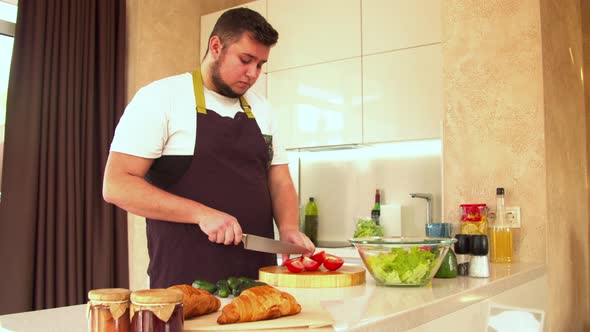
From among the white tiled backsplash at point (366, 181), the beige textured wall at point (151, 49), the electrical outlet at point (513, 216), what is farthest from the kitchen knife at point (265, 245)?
the beige textured wall at point (151, 49)

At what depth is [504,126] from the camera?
228 cm

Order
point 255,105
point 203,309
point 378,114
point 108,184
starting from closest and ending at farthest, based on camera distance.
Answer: point 203,309 → point 108,184 → point 255,105 → point 378,114

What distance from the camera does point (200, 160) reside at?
181 centimetres

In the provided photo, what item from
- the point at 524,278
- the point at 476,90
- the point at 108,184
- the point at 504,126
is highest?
the point at 476,90

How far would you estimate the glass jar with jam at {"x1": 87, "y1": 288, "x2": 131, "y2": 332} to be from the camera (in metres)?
0.80

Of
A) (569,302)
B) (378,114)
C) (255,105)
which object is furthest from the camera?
(378,114)

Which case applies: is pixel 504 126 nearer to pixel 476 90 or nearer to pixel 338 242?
pixel 476 90

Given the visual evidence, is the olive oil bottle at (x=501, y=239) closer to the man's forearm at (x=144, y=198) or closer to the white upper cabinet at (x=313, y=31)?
the man's forearm at (x=144, y=198)

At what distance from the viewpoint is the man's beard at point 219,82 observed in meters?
1.89

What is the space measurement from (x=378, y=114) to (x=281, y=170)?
1417mm

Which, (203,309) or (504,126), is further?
(504,126)

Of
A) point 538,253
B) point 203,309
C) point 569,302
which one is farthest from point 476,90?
point 203,309

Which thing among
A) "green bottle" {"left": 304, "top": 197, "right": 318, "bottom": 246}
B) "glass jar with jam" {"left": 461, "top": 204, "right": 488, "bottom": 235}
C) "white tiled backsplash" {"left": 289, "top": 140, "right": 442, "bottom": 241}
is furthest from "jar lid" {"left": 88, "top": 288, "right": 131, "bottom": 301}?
"green bottle" {"left": 304, "top": 197, "right": 318, "bottom": 246}

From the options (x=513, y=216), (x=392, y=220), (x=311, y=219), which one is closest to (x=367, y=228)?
(x=392, y=220)
